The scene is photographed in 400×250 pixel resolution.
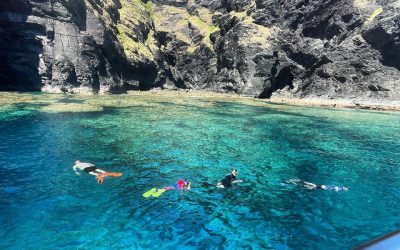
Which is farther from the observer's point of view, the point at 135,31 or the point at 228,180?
the point at 135,31

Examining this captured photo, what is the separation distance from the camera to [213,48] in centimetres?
12800

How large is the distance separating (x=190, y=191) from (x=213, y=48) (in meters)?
115

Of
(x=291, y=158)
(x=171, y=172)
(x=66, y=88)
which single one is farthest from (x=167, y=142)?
(x=66, y=88)

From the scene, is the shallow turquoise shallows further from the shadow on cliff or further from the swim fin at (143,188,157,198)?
the shadow on cliff

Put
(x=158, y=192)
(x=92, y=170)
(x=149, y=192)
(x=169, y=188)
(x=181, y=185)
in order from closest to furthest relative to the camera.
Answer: (x=149, y=192) < (x=158, y=192) < (x=169, y=188) < (x=181, y=185) < (x=92, y=170)

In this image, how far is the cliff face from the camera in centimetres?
8294

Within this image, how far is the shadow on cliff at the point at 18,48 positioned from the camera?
261ft

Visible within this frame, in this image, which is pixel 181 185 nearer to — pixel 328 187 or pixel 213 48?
pixel 328 187

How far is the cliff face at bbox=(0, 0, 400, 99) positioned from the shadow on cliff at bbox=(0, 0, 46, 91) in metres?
0.22

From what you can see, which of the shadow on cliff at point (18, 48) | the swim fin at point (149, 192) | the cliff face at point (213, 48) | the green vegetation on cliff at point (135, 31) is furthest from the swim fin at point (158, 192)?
the green vegetation on cliff at point (135, 31)

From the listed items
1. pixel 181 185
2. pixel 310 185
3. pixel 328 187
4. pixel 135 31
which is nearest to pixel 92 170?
pixel 181 185

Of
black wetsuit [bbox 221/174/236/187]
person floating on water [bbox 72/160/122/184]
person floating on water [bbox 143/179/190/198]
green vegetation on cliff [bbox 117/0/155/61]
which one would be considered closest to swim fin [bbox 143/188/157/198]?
person floating on water [bbox 143/179/190/198]

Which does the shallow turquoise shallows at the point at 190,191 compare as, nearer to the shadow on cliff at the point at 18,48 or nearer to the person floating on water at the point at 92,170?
the person floating on water at the point at 92,170

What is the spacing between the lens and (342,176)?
74.4 ft
